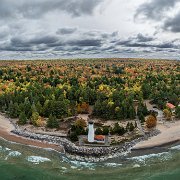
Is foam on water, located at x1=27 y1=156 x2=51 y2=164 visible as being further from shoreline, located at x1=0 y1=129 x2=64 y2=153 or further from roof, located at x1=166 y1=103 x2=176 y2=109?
roof, located at x1=166 y1=103 x2=176 y2=109

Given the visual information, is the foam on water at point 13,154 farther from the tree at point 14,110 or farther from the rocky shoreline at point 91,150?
the tree at point 14,110

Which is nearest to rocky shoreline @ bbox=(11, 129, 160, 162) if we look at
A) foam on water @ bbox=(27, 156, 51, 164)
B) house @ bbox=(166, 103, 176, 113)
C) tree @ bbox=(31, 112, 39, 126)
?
foam on water @ bbox=(27, 156, 51, 164)

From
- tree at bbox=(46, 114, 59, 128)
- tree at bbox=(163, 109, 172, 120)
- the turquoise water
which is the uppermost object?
tree at bbox=(163, 109, 172, 120)

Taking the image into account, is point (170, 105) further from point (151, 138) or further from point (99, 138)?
point (99, 138)

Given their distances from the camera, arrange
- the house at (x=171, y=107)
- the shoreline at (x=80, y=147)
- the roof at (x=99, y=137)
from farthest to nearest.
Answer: the house at (x=171, y=107) → the roof at (x=99, y=137) → the shoreline at (x=80, y=147)

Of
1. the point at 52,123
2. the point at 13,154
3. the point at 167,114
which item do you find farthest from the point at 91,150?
the point at 167,114

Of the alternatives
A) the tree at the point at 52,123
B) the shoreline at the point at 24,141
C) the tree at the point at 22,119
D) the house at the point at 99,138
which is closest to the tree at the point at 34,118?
the tree at the point at 22,119
